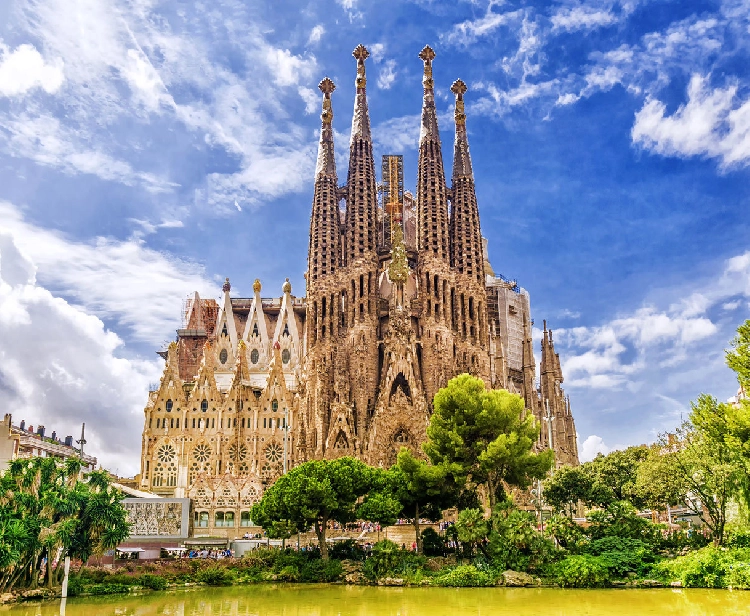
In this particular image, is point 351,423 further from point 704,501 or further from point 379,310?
point 704,501

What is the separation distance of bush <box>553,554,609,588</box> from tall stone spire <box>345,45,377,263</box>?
41.7 m

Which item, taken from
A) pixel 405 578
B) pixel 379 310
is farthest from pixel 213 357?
pixel 405 578

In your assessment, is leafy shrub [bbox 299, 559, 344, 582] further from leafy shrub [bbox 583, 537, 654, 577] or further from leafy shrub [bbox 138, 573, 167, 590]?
leafy shrub [bbox 583, 537, 654, 577]

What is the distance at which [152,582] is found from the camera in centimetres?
3316

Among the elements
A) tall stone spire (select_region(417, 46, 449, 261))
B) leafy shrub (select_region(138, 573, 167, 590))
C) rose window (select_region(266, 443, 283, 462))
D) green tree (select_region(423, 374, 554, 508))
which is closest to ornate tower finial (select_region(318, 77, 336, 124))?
tall stone spire (select_region(417, 46, 449, 261))

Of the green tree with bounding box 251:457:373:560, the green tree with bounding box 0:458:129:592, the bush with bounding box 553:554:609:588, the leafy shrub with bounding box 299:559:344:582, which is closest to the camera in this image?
the green tree with bounding box 0:458:129:592

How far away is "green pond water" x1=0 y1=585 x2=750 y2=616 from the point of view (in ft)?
84.5

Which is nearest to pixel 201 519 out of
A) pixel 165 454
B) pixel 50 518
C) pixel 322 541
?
pixel 165 454

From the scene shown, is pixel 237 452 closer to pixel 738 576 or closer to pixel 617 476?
pixel 617 476

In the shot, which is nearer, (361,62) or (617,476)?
(617,476)

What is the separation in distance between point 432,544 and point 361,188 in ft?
137

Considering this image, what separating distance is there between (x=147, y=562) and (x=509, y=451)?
19252mm

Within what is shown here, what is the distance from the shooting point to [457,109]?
3098 inches

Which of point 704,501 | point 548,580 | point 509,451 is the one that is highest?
point 509,451
